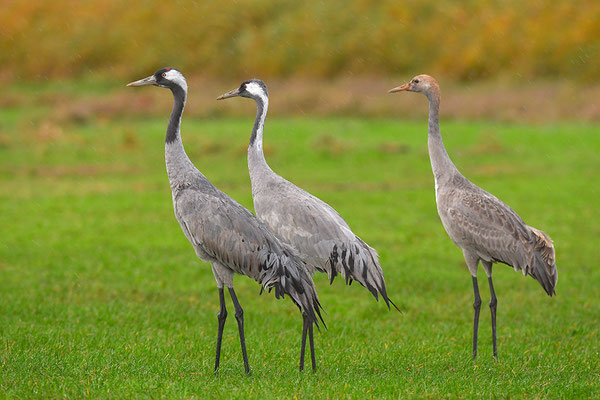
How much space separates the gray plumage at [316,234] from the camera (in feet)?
24.6

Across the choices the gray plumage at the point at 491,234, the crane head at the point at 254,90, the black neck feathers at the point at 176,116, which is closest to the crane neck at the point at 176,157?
the black neck feathers at the point at 176,116

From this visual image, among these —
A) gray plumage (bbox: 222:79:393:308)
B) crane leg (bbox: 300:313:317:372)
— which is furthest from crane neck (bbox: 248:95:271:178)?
crane leg (bbox: 300:313:317:372)

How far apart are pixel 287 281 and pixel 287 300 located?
12.5 feet

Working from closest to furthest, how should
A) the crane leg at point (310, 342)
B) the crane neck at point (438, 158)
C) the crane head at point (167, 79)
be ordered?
1. the crane leg at point (310, 342)
2. the crane head at point (167, 79)
3. the crane neck at point (438, 158)

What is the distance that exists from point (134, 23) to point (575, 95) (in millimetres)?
29063

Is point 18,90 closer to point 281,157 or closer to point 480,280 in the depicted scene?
point 281,157

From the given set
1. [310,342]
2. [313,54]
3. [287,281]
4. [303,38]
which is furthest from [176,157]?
[303,38]

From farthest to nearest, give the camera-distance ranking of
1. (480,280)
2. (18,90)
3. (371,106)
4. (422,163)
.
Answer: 1. (18,90)
2. (371,106)
3. (422,163)
4. (480,280)

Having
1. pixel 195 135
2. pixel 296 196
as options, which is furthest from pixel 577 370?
pixel 195 135

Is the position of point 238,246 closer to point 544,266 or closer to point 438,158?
point 438,158

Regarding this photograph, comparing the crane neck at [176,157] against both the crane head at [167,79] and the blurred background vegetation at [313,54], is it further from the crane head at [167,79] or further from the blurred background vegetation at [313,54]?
the blurred background vegetation at [313,54]

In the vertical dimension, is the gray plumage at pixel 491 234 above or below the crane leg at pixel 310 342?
above

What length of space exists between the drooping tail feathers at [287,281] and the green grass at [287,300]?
0.64 m

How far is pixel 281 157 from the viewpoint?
2688 cm
